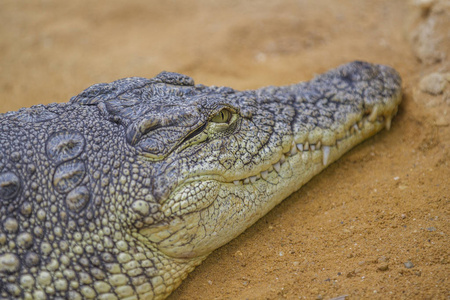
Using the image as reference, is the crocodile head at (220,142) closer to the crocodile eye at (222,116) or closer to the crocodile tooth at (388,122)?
the crocodile eye at (222,116)

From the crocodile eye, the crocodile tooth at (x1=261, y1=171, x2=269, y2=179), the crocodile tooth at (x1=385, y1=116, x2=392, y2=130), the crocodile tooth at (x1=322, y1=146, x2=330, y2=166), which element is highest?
the crocodile eye

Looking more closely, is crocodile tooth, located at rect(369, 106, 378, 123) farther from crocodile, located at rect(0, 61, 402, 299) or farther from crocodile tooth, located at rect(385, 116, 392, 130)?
crocodile, located at rect(0, 61, 402, 299)

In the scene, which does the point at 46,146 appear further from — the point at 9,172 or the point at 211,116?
the point at 211,116

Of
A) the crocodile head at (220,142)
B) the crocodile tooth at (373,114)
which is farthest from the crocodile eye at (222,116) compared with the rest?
the crocodile tooth at (373,114)

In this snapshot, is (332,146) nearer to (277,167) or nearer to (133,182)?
(277,167)

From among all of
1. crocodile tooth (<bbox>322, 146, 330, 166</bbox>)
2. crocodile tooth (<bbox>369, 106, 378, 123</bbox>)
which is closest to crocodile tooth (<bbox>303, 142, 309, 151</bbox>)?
crocodile tooth (<bbox>322, 146, 330, 166</bbox>)

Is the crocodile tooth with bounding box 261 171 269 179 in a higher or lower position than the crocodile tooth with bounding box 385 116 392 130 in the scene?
lower

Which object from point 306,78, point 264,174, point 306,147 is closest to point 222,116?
point 264,174
